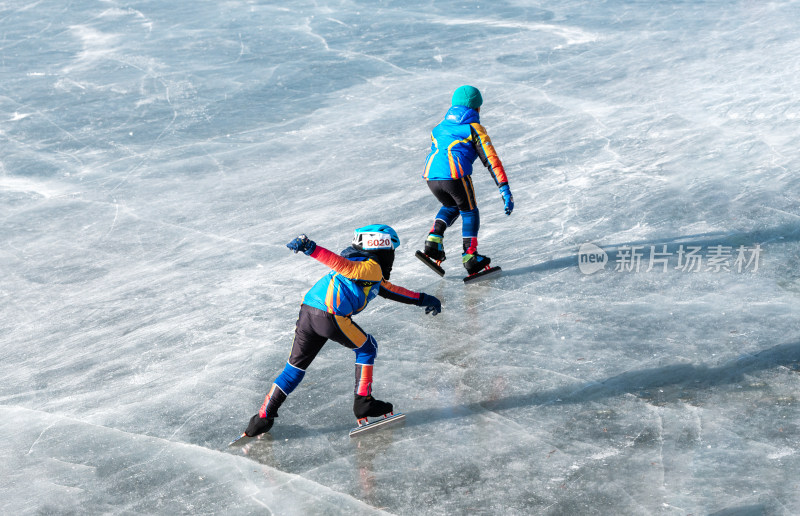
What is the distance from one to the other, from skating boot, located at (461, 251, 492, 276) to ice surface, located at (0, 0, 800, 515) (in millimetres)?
174

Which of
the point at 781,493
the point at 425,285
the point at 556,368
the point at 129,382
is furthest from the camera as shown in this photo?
the point at 425,285

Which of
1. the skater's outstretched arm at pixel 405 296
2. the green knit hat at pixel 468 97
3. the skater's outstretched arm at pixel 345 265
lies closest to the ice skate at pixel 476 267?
the green knit hat at pixel 468 97

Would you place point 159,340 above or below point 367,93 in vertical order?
below

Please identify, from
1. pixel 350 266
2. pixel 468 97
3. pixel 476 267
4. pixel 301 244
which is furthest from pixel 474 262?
pixel 301 244

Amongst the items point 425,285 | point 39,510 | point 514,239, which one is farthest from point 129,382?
point 514,239

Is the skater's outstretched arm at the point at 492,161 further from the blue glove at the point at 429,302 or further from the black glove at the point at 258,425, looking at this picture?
the black glove at the point at 258,425

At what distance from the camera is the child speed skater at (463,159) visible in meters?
7.48

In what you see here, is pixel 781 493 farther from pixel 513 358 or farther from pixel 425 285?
pixel 425 285

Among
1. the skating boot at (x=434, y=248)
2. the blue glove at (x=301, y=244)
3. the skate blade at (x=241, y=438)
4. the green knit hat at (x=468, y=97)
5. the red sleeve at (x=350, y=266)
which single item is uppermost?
the green knit hat at (x=468, y=97)

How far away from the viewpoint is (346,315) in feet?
17.4

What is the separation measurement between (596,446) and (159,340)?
3.94 m

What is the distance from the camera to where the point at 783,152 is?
1045cm

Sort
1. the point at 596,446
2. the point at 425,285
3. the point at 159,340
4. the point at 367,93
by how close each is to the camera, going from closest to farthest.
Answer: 1. the point at 596,446
2. the point at 159,340
3. the point at 425,285
4. the point at 367,93

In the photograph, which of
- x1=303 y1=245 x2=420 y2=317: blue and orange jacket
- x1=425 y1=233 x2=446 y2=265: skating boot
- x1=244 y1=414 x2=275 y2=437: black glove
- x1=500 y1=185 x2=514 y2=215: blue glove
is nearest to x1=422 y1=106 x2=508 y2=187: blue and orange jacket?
x1=500 y1=185 x2=514 y2=215: blue glove
